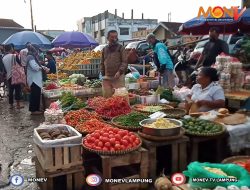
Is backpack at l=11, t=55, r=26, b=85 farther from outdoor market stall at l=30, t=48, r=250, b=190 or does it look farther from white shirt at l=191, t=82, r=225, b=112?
white shirt at l=191, t=82, r=225, b=112

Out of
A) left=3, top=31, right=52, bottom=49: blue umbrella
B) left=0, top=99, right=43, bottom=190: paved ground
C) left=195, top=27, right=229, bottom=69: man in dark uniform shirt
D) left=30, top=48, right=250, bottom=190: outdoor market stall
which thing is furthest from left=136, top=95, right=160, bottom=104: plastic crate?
left=3, top=31, right=52, bottom=49: blue umbrella

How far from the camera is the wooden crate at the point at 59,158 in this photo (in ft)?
11.9

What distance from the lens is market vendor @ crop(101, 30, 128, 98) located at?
22.3 feet

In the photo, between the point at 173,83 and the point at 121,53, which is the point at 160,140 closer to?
the point at 121,53

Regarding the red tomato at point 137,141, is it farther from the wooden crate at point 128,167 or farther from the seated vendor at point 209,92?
the seated vendor at point 209,92

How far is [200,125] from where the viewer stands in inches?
176

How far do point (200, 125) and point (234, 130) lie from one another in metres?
0.48

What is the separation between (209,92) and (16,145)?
3.79 meters

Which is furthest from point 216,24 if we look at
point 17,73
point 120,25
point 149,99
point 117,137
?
point 120,25

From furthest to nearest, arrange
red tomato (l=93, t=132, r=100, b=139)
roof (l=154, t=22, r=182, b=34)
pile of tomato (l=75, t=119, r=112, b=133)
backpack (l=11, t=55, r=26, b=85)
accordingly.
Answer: roof (l=154, t=22, r=182, b=34), backpack (l=11, t=55, r=26, b=85), pile of tomato (l=75, t=119, r=112, b=133), red tomato (l=93, t=132, r=100, b=139)

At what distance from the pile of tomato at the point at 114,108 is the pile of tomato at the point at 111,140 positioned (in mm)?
1238

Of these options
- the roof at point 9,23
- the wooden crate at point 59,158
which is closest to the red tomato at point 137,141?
the wooden crate at point 59,158

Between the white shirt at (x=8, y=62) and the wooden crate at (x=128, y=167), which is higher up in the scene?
the white shirt at (x=8, y=62)

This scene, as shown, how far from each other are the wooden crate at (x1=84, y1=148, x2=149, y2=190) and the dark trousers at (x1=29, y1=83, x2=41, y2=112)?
5.17 m
